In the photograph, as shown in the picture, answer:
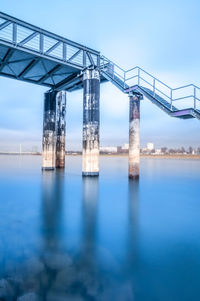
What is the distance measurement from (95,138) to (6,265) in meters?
12.1

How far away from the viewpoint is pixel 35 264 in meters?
3.54

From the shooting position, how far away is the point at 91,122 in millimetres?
15242

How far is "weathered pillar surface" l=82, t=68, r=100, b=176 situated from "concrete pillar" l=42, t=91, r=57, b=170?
19.1 ft

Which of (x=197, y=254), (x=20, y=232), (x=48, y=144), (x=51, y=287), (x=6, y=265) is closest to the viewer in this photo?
(x=51, y=287)

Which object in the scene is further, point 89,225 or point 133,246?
point 89,225

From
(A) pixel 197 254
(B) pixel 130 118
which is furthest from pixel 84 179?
(A) pixel 197 254

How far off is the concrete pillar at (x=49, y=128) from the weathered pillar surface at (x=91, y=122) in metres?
5.83

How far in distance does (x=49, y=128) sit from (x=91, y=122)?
21.2 ft

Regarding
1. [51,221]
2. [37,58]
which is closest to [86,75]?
[37,58]

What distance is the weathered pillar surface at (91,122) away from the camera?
15211 millimetres

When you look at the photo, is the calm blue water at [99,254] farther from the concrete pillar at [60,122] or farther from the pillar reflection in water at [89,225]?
the concrete pillar at [60,122]

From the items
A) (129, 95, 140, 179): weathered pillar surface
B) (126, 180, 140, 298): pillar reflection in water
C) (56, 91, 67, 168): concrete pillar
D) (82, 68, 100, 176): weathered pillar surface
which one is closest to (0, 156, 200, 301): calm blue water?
(126, 180, 140, 298): pillar reflection in water

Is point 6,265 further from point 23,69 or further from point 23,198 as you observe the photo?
point 23,69

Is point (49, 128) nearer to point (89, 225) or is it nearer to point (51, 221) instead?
point (51, 221)
